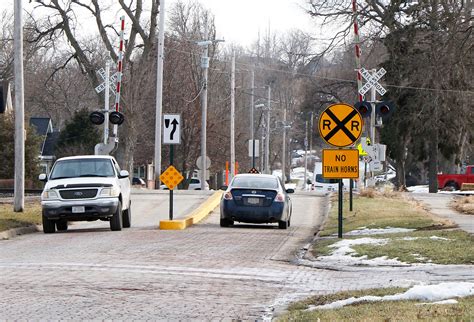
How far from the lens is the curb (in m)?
24.3

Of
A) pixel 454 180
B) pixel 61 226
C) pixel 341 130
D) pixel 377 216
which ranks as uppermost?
pixel 341 130

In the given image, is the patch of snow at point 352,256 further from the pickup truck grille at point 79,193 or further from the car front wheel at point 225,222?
the car front wheel at point 225,222

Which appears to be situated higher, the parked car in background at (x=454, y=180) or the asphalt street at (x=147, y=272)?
the parked car in background at (x=454, y=180)

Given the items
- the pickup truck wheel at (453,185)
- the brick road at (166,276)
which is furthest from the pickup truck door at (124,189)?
the pickup truck wheel at (453,185)

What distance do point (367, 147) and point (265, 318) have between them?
30.0 meters

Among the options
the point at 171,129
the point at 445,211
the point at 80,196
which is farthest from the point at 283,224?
the point at 445,211

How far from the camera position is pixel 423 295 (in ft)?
37.6

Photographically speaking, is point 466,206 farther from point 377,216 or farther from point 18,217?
point 18,217

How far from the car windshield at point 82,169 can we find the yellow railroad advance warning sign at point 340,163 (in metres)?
6.64

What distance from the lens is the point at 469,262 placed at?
1638cm

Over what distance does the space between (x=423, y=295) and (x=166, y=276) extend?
485 centimetres

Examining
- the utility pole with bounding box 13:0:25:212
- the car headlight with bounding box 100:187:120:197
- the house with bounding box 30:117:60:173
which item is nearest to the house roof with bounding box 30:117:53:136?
the house with bounding box 30:117:60:173

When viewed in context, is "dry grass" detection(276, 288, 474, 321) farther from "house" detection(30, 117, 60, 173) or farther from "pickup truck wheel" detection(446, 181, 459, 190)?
"house" detection(30, 117, 60, 173)

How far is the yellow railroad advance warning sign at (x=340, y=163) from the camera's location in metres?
22.8
